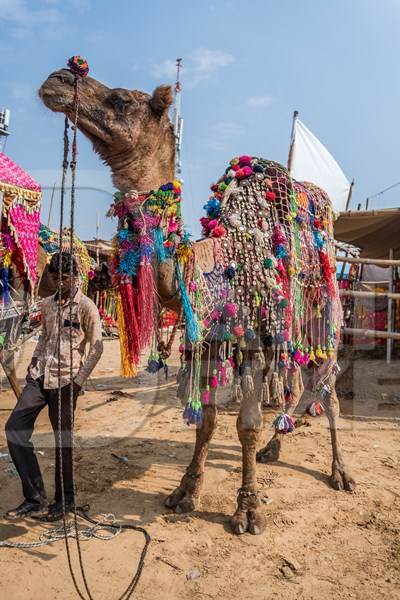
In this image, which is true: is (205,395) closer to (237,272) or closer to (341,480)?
(237,272)

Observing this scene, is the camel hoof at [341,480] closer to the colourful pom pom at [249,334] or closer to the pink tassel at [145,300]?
the colourful pom pom at [249,334]

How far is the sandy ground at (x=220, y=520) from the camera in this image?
2.81 m

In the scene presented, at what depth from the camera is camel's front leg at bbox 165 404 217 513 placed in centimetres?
372

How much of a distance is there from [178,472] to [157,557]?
1.39m

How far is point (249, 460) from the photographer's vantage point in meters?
3.56

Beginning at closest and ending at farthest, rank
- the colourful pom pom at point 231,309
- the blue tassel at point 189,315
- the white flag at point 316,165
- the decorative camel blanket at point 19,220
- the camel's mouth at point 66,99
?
the camel's mouth at point 66,99 → the blue tassel at point 189,315 → the colourful pom pom at point 231,309 → the decorative camel blanket at point 19,220 → the white flag at point 316,165

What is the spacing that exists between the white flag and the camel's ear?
7.84 metres

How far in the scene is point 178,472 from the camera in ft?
14.6

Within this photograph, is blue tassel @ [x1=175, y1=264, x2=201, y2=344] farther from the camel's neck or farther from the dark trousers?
the dark trousers

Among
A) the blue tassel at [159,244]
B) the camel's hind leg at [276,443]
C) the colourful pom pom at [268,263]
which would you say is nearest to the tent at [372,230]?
the camel's hind leg at [276,443]

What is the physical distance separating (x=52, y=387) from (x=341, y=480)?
2502mm

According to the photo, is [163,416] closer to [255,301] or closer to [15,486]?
[15,486]

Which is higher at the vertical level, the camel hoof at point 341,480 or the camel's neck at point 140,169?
the camel's neck at point 140,169

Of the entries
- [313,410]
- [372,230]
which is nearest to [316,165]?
[372,230]
